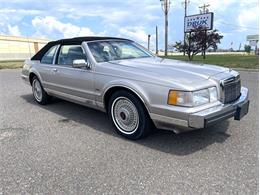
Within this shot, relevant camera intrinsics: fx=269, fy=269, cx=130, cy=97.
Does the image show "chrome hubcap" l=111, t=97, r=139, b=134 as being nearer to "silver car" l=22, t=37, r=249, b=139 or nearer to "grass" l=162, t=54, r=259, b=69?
"silver car" l=22, t=37, r=249, b=139

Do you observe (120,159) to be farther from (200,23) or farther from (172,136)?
(200,23)

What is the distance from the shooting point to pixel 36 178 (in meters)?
2.95

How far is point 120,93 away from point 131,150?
2.84ft

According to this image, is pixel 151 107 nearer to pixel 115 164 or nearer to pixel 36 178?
pixel 115 164

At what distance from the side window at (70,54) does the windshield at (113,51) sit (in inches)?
8.8

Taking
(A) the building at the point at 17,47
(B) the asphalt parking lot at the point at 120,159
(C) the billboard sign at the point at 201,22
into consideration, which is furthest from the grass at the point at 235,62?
(A) the building at the point at 17,47

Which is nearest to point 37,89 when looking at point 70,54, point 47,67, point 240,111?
point 47,67

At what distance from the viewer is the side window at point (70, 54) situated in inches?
189

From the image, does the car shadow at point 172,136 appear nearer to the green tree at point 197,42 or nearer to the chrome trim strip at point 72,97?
the chrome trim strip at point 72,97

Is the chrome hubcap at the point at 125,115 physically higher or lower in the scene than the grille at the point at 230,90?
lower

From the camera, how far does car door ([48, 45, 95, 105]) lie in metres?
4.52

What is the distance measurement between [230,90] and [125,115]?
1.54 meters

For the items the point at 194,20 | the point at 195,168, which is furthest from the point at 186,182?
the point at 194,20

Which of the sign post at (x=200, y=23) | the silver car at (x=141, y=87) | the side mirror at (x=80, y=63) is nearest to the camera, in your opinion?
the silver car at (x=141, y=87)
